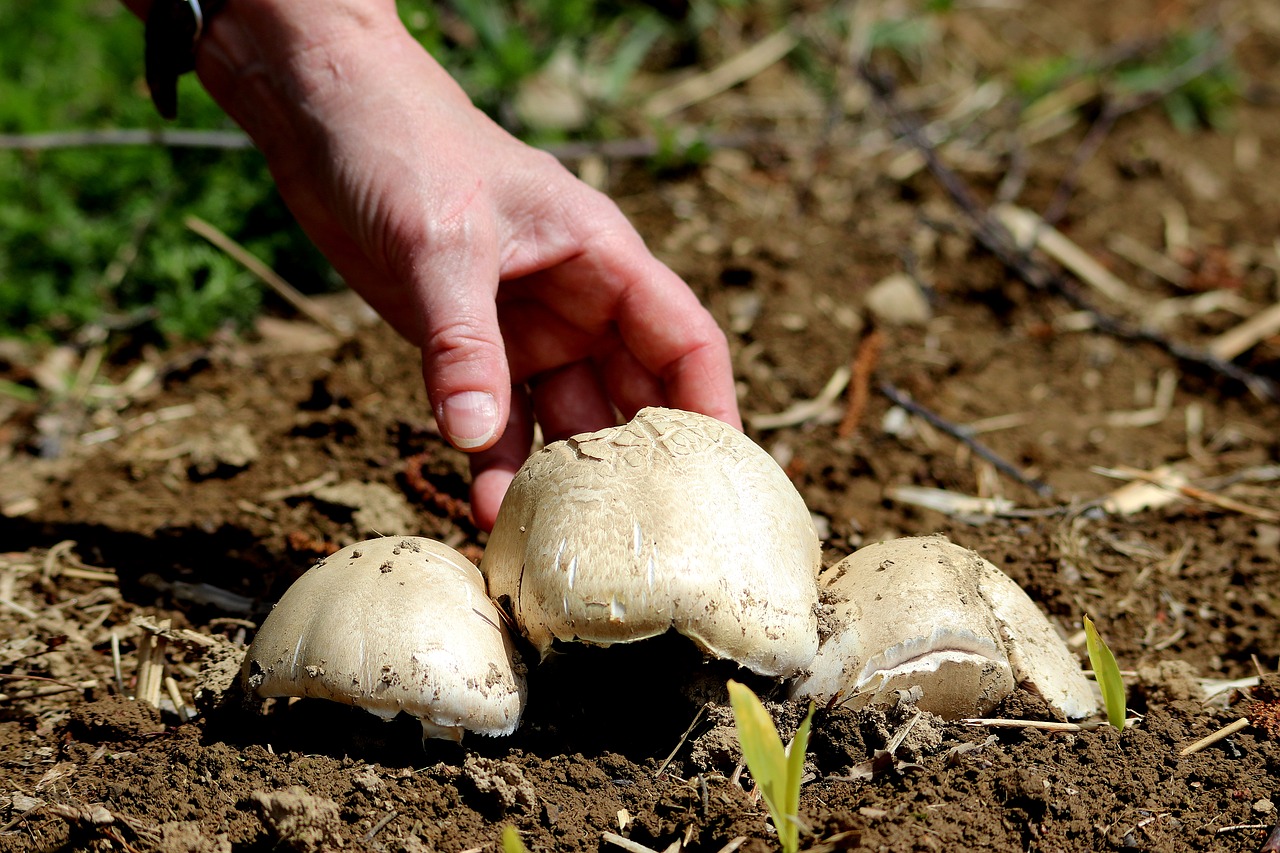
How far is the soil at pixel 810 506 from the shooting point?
2152 mm

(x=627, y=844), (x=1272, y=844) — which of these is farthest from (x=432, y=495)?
(x=1272, y=844)

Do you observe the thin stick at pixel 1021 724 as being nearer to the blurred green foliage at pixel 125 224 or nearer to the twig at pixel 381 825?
the twig at pixel 381 825

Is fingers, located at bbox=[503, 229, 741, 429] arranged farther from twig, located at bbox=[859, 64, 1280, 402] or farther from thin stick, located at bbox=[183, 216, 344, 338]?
twig, located at bbox=[859, 64, 1280, 402]

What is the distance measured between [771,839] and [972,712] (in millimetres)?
601

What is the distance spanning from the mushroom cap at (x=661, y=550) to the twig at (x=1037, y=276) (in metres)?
2.85

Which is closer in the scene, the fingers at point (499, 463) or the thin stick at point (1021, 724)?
the thin stick at point (1021, 724)

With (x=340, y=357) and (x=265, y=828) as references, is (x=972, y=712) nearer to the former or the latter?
(x=265, y=828)

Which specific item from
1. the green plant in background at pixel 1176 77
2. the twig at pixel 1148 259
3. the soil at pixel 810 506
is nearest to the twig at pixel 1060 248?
the soil at pixel 810 506

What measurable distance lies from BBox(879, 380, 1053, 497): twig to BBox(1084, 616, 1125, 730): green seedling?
1158 mm

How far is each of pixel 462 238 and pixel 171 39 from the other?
4.82 feet

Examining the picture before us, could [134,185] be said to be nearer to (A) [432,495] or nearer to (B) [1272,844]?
(A) [432,495]

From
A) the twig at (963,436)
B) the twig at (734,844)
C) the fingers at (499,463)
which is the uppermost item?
the fingers at (499,463)

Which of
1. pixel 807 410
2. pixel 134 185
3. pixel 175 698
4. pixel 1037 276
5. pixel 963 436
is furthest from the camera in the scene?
pixel 1037 276

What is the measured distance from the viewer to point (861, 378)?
3.96 metres
